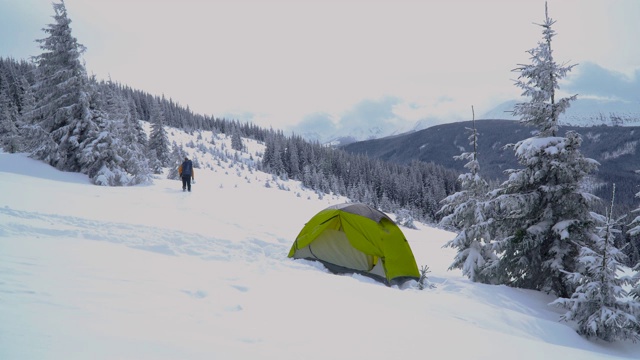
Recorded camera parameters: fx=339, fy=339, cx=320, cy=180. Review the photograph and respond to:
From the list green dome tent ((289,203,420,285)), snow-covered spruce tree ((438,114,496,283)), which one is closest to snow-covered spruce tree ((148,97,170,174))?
green dome tent ((289,203,420,285))

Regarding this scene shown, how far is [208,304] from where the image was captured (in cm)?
433

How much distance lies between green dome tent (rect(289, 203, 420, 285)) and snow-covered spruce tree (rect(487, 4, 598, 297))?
304 centimetres

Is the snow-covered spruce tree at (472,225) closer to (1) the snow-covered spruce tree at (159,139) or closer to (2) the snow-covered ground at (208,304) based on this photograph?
(2) the snow-covered ground at (208,304)

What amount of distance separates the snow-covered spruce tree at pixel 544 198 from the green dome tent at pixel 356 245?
304 centimetres

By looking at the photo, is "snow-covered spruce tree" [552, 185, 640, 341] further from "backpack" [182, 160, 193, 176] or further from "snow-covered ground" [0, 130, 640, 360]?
Answer: "backpack" [182, 160, 193, 176]

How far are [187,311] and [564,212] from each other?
9.63 metres

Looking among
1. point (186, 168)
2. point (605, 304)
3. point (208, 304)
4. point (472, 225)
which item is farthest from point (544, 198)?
point (186, 168)

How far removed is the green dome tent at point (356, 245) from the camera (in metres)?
8.70

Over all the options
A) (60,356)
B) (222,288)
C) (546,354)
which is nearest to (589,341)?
(546,354)

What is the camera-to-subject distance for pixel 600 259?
6.81 meters

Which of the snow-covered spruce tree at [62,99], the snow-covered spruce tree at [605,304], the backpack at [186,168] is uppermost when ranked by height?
the snow-covered spruce tree at [62,99]

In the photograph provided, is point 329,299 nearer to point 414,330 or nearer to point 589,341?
point 414,330

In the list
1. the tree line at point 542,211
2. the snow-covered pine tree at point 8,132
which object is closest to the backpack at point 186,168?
the tree line at point 542,211

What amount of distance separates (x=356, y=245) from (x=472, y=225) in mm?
4162
